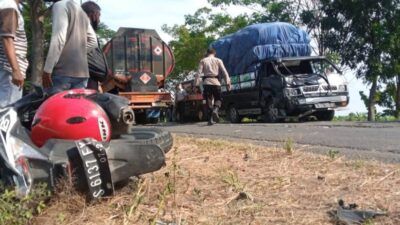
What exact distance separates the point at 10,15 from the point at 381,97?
28.1 meters

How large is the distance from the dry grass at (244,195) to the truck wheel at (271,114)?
421 inches

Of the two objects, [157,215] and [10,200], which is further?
[157,215]

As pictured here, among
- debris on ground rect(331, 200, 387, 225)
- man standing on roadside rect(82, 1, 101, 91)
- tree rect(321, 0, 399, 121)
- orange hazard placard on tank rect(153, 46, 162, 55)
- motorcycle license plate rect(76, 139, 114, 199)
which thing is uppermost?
tree rect(321, 0, 399, 121)

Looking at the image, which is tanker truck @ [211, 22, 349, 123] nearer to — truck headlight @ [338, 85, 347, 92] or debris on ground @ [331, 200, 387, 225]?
truck headlight @ [338, 85, 347, 92]

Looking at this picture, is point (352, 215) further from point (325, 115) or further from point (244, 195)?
point (325, 115)

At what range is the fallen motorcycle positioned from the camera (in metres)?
3.22

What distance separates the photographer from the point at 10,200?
311cm

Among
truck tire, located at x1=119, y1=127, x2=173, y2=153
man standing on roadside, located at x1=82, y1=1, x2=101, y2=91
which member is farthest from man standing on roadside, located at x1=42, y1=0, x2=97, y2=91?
truck tire, located at x1=119, y1=127, x2=173, y2=153

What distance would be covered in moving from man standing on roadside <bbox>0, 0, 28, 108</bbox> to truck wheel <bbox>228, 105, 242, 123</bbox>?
13262mm

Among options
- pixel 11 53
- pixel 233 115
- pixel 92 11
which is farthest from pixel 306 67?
pixel 11 53

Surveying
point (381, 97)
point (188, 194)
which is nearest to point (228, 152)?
point (188, 194)

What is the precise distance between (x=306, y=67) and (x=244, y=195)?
13.1m

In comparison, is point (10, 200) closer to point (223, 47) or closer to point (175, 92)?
point (223, 47)

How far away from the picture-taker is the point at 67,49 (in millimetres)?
5547
